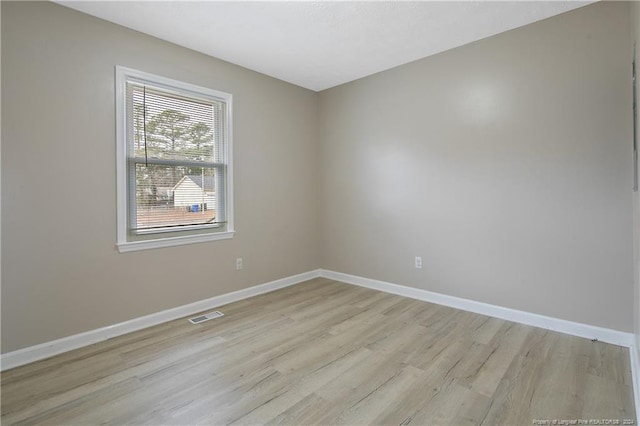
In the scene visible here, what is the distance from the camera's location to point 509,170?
2.95 meters

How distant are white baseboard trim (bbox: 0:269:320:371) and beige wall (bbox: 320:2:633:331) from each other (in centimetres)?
152

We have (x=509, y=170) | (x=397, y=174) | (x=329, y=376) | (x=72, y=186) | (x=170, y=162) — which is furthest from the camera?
(x=397, y=174)

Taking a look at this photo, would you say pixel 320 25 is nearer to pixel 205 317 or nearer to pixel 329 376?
pixel 329 376

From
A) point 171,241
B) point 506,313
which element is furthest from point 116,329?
point 506,313

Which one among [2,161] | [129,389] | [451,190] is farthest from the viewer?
[451,190]

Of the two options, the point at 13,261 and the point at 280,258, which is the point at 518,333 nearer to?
the point at 280,258

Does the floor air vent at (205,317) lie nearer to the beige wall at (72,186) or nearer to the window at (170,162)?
the beige wall at (72,186)

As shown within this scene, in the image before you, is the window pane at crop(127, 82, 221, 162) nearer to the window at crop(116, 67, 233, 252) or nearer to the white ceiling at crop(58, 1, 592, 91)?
the window at crop(116, 67, 233, 252)

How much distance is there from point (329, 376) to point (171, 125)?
8.47ft

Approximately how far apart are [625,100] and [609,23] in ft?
2.00

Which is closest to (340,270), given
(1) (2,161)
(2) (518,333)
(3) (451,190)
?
(3) (451,190)

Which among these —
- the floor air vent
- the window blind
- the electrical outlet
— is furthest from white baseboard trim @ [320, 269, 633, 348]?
the window blind

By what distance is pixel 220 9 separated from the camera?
2486 millimetres

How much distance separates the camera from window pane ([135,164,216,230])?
2.90 meters
